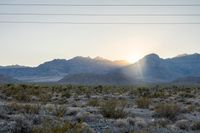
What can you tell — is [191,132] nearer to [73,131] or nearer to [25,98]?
[73,131]

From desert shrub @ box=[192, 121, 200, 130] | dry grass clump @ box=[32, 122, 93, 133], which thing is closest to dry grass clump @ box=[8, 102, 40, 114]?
dry grass clump @ box=[32, 122, 93, 133]

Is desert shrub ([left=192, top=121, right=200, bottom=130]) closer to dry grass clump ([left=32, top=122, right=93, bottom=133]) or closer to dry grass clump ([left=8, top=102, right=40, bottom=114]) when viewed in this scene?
dry grass clump ([left=32, top=122, right=93, bottom=133])

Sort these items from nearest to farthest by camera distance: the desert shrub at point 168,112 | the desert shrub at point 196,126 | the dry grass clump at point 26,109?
the desert shrub at point 196,126
the dry grass clump at point 26,109
the desert shrub at point 168,112

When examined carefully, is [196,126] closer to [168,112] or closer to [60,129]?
[168,112]

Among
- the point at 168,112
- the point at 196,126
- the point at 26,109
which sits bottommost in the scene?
the point at 196,126

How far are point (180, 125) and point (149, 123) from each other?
1.48m

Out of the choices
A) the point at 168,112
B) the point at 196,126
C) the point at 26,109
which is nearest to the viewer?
the point at 196,126

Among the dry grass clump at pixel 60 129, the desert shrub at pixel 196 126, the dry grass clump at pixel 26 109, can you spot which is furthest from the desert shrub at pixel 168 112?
the dry grass clump at pixel 60 129

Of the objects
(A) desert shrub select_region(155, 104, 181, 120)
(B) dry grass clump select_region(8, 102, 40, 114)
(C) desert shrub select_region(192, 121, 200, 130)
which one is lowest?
(C) desert shrub select_region(192, 121, 200, 130)

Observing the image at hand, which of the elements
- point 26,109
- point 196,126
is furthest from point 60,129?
point 26,109

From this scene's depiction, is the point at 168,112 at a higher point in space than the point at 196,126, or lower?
higher

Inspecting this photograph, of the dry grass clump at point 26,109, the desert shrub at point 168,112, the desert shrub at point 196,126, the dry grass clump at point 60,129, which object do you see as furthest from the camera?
the desert shrub at point 168,112

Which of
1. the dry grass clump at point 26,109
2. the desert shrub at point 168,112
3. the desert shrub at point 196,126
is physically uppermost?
the dry grass clump at point 26,109

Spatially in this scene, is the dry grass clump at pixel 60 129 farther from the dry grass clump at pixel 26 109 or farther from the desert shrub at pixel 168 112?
the desert shrub at pixel 168 112
